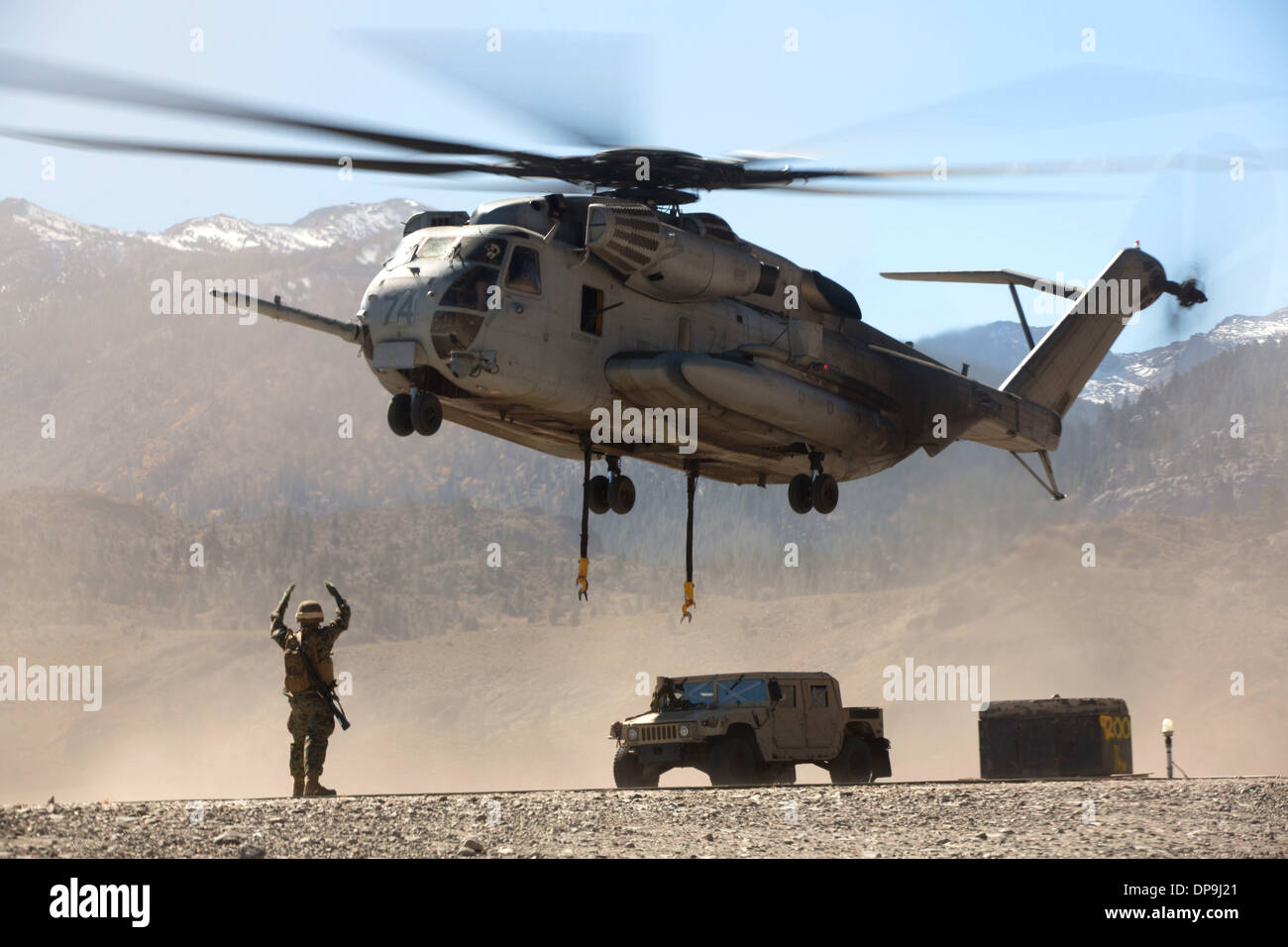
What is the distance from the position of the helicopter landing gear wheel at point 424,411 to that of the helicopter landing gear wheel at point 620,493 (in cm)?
396

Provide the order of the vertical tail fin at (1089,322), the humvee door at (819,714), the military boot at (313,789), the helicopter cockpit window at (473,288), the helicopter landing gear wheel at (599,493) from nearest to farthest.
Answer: the military boot at (313,789) → the helicopter cockpit window at (473,288) → the humvee door at (819,714) → the helicopter landing gear wheel at (599,493) → the vertical tail fin at (1089,322)

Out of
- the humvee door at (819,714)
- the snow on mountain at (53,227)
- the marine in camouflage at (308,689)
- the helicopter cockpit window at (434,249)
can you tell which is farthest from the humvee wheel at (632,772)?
the snow on mountain at (53,227)

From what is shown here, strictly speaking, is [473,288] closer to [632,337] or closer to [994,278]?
[632,337]

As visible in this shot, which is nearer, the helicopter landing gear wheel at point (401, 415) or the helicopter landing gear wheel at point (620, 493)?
the helicopter landing gear wheel at point (401, 415)

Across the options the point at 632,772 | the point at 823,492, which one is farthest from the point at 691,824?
the point at 823,492

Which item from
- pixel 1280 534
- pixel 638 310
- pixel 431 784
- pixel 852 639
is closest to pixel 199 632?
pixel 431 784

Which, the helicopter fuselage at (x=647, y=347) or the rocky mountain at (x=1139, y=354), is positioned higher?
the rocky mountain at (x=1139, y=354)

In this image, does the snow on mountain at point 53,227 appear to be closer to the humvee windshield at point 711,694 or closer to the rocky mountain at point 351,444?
the rocky mountain at point 351,444

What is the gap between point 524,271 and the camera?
17.2 meters

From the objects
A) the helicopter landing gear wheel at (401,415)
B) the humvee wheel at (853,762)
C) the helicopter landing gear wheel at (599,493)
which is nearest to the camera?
the helicopter landing gear wheel at (401,415)

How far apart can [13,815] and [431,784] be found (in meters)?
65.1

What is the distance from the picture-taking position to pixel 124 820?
10.9 meters

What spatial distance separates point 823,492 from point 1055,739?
440cm

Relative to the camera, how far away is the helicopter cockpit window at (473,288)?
16484 millimetres
